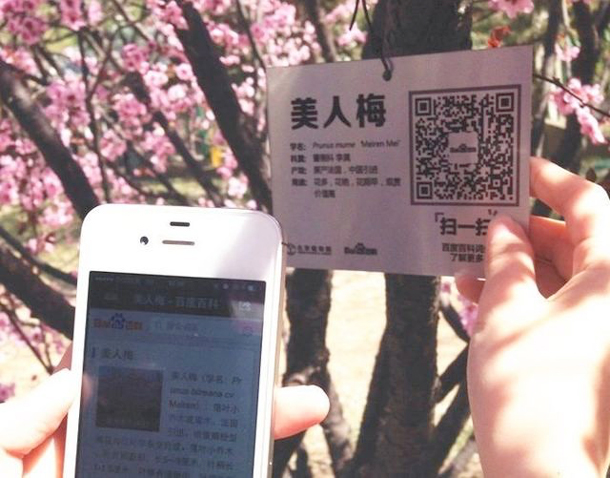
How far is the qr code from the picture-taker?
980mm

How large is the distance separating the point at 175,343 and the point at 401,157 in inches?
15.5

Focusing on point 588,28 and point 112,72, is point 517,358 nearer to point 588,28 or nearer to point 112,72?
point 588,28

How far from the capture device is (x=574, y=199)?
91 centimetres

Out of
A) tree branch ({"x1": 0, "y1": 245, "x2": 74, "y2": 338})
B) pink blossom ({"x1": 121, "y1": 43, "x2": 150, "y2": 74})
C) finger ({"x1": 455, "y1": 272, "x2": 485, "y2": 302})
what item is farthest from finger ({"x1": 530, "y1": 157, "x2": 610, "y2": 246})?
pink blossom ({"x1": 121, "y1": 43, "x2": 150, "y2": 74})

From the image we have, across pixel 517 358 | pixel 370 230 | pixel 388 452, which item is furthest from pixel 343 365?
pixel 517 358

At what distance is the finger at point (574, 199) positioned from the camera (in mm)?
866

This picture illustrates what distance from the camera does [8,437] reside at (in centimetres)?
94

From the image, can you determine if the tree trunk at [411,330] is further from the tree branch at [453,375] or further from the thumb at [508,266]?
the thumb at [508,266]

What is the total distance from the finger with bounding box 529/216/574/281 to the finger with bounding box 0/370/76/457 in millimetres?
629

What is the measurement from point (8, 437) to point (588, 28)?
4.88ft

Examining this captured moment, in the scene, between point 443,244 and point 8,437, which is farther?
point 443,244

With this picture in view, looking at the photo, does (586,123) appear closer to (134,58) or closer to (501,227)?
(501,227)

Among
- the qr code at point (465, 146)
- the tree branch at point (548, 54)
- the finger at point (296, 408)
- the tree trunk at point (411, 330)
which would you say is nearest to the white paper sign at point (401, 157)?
the qr code at point (465, 146)

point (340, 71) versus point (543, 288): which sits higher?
point (340, 71)
